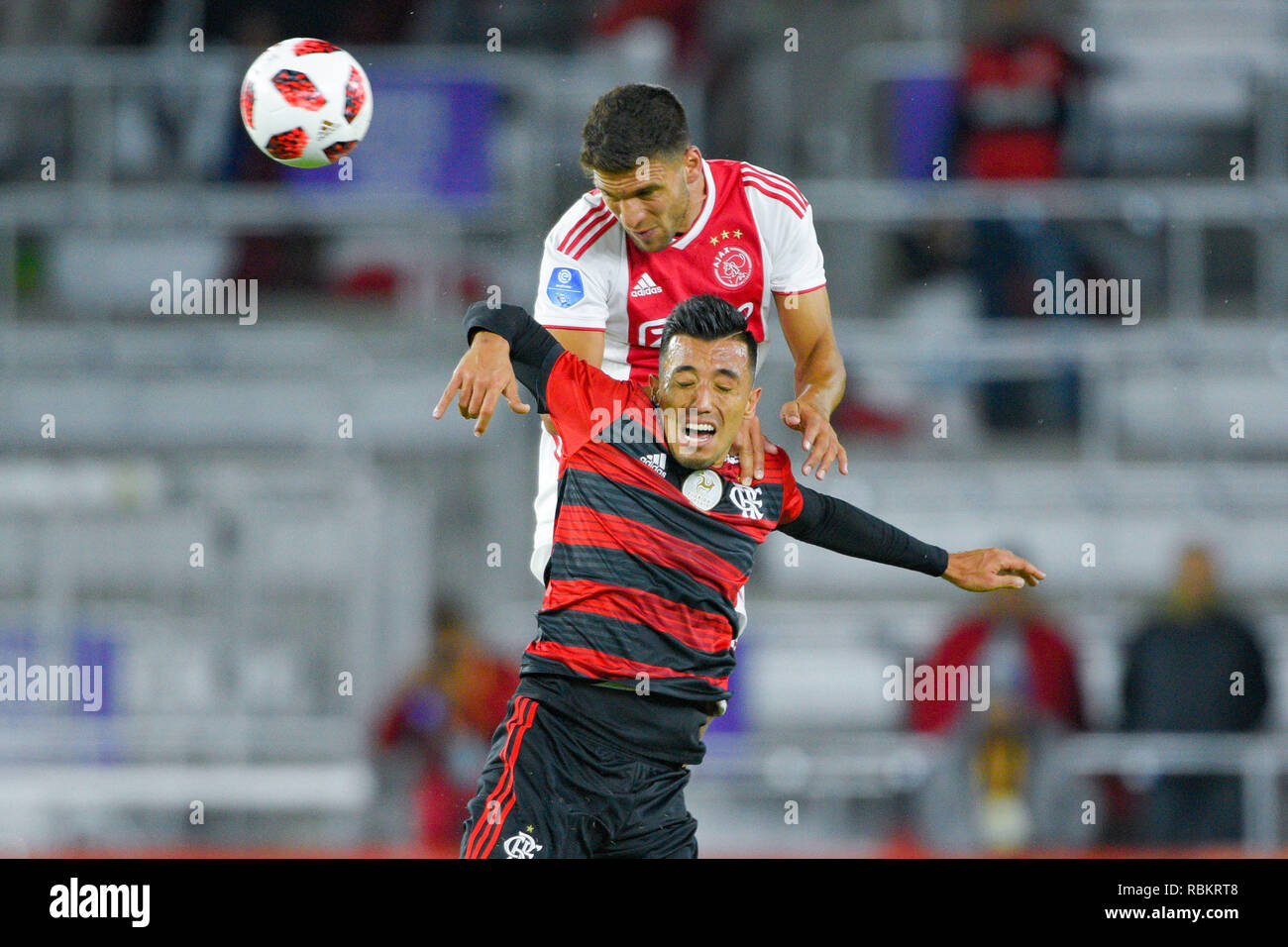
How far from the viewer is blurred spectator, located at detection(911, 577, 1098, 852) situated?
693 cm

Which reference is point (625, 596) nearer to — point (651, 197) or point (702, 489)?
point (702, 489)

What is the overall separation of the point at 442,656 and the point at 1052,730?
261cm

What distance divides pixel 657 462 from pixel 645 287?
2.11 feet

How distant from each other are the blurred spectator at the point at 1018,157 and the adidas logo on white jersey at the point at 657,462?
462 centimetres

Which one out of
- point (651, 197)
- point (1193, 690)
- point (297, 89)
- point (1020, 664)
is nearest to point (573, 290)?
point (651, 197)

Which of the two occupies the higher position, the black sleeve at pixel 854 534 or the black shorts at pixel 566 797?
the black sleeve at pixel 854 534

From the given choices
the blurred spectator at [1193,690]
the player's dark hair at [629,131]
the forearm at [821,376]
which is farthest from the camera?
the blurred spectator at [1193,690]

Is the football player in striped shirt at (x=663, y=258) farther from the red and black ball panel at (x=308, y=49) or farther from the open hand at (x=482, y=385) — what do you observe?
the red and black ball panel at (x=308, y=49)

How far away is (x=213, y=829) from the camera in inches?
284

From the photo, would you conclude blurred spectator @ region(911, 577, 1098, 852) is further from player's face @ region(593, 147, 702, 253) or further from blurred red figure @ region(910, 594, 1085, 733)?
player's face @ region(593, 147, 702, 253)

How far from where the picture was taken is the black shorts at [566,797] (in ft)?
12.7

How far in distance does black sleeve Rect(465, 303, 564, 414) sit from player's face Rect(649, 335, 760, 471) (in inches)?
11.2

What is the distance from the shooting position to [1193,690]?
24.1ft

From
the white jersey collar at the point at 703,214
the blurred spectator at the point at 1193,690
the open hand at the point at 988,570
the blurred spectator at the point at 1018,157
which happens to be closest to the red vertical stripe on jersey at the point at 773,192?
the white jersey collar at the point at 703,214
